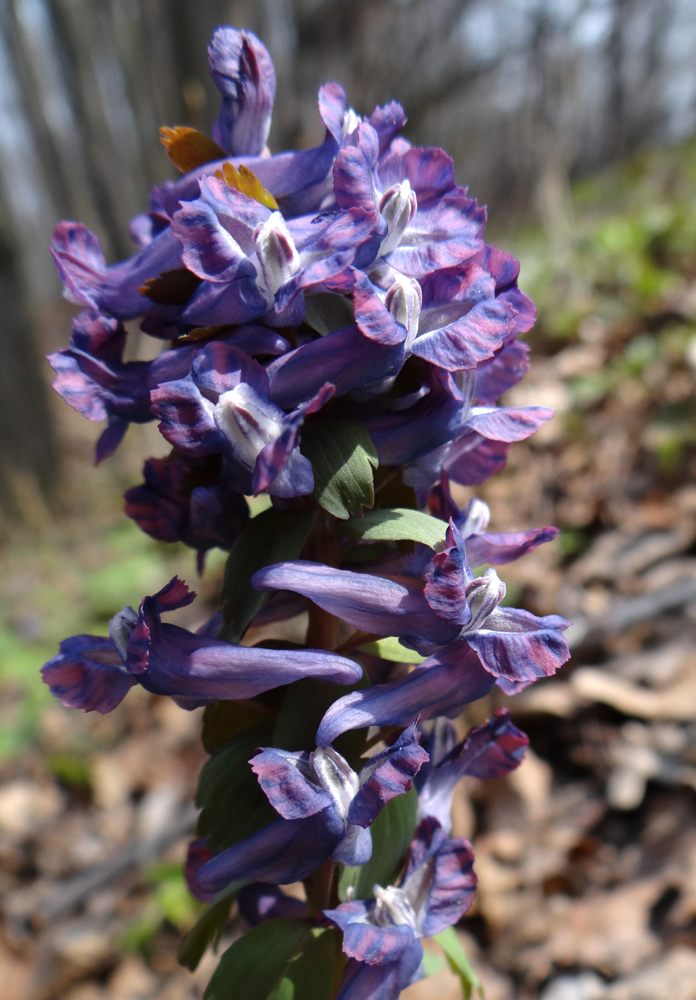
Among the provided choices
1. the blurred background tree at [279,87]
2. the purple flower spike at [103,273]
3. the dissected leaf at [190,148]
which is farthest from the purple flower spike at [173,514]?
the blurred background tree at [279,87]

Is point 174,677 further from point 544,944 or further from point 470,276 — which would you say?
point 544,944

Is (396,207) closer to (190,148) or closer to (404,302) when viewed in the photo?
(404,302)

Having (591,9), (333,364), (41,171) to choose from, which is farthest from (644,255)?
(41,171)

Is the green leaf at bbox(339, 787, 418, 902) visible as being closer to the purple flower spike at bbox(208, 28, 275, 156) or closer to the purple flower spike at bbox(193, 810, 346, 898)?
the purple flower spike at bbox(193, 810, 346, 898)

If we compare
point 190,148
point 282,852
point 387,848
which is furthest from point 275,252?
point 387,848

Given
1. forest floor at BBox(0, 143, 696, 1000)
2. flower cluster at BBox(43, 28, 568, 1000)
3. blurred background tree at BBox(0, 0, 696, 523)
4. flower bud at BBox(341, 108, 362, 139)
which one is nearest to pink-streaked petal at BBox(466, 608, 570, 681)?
flower cluster at BBox(43, 28, 568, 1000)

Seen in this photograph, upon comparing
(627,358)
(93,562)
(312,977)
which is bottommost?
(93,562)
